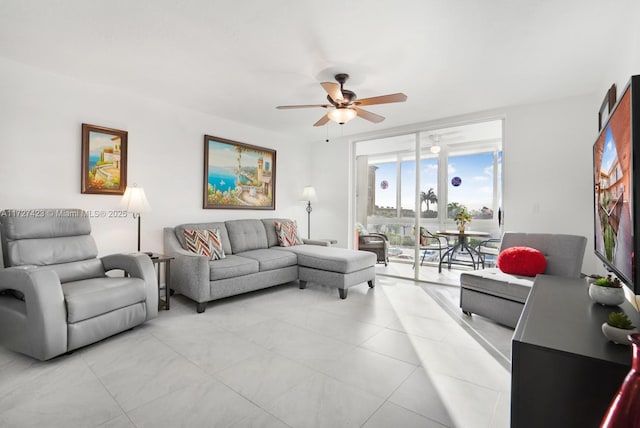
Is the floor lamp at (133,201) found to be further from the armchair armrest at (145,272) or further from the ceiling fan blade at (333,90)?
the ceiling fan blade at (333,90)

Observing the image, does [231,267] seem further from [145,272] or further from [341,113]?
[341,113]

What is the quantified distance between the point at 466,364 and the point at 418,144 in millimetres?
3354

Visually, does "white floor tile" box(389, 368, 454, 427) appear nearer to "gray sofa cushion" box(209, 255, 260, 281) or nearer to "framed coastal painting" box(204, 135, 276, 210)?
"gray sofa cushion" box(209, 255, 260, 281)

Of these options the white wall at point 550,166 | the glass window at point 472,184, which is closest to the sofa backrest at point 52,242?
the white wall at point 550,166

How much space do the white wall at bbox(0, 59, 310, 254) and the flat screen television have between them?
370 cm

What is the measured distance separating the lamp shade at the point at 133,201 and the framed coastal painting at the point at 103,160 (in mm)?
341

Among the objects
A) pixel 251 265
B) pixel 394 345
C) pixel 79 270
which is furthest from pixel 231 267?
pixel 394 345

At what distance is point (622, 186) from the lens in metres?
1.24

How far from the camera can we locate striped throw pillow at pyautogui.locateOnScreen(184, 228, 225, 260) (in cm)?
356

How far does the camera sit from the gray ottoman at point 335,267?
3705 mm

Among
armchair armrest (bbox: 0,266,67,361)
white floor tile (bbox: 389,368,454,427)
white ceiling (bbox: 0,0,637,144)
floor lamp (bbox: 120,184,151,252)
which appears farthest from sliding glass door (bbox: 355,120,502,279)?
armchair armrest (bbox: 0,266,67,361)

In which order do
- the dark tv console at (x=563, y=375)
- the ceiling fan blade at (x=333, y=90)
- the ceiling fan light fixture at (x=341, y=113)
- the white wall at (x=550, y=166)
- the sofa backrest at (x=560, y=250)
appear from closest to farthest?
the dark tv console at (x=563, y=375)
the ceiling fan blade at (x=333, y=90)
the sofa backrest at (x=560, y=250)
the ceiling fan light fixture at (x=341, y=113)
the white wall at (x=550, y=166)

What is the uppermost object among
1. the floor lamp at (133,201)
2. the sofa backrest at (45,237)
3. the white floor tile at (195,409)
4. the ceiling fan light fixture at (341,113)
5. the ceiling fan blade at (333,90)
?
the ceiling fan blade at (333,90)

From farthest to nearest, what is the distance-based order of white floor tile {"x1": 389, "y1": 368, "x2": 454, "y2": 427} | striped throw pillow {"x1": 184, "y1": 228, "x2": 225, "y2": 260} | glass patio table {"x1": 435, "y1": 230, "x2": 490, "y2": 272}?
glass patio table {"x1": 435, "y1": 230, "x2": 490, "y2": 272}, striped throw pillow {"x1": 184, "y1": 228, "x2": 225, "y2": 260}, white floor tile {"x1": 389, "y1": 368, "x2": 454, "y2": 427}
